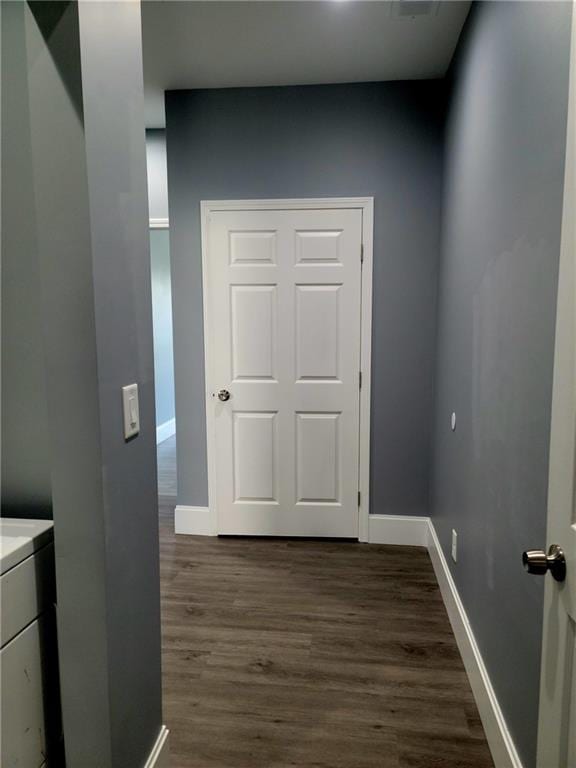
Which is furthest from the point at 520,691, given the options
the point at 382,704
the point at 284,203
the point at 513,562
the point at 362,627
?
the point at 284,203

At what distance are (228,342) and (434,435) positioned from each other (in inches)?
53.0

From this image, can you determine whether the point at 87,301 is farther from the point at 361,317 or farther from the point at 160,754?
the point at 361,317

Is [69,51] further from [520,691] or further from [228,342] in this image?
[228,342]

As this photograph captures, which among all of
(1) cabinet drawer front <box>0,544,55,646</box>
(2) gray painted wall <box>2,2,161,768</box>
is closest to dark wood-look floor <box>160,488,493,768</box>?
(2) gray painted wall <box>2,2,161,768</box>

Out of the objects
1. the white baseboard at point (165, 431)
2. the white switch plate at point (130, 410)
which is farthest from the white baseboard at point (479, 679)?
the white baseboard at point (165, 431)

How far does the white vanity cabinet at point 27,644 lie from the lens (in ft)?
3.45

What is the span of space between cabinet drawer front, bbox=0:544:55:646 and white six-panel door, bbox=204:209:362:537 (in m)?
2.08

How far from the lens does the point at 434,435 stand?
304 centimetres

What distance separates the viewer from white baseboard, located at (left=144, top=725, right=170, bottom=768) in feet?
4.74

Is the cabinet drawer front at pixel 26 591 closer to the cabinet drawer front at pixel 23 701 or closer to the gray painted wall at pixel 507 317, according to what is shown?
the cabinet drawer front at pixel 23 701

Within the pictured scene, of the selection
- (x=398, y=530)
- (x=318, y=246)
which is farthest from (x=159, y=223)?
(x=398, y=530)

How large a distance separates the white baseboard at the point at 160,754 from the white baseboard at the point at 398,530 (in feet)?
6.23

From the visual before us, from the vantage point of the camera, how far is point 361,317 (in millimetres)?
3098

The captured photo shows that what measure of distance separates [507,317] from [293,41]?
1786 millimetres
